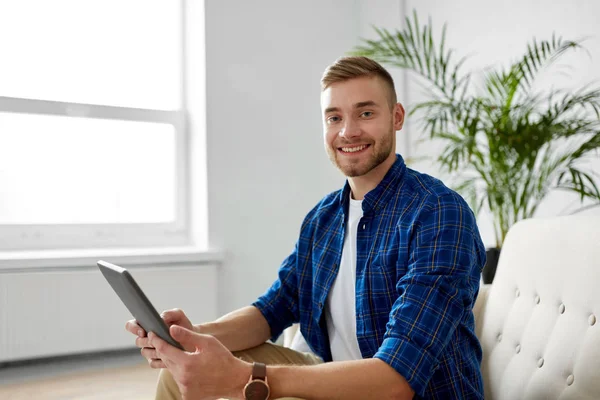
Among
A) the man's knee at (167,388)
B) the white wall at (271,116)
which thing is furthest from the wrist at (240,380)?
the white wall at (271,116)

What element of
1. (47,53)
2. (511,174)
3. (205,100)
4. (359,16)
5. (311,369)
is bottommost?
(311,369)

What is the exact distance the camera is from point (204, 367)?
118 cm

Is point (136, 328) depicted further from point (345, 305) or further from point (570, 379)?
point (570, 379)

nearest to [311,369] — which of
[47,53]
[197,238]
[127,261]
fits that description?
[127,261]

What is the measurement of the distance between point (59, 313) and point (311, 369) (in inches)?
108

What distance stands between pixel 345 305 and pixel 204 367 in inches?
20.6

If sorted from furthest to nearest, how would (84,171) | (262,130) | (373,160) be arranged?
(262,130)
(84,171)
(373,160)

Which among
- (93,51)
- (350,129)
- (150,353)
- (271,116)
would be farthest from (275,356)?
(93,51)

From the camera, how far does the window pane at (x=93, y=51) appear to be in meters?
3.90

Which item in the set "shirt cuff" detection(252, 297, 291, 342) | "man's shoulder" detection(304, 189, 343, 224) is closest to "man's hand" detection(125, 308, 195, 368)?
"shirt cuff" detection(252, 297, 291, 342)

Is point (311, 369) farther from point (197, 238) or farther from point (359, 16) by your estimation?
point (359, 16)

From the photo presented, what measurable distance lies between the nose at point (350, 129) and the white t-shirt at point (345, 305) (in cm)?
17

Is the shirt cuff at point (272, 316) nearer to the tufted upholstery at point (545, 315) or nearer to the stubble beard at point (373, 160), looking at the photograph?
the stubble beard at point (373, 160)

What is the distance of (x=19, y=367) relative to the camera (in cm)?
364
